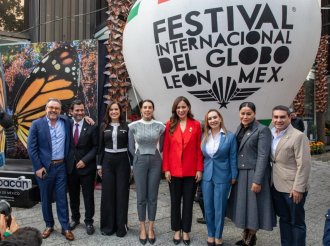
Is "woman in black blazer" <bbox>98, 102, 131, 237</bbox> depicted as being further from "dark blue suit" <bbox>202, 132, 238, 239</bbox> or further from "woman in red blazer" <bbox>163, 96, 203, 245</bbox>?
"dark blue suit" <bbox>202, 132, 238, 239</bbox>

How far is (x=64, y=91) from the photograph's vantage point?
Answer: 6.05m

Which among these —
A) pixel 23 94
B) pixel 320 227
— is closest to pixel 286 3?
pixel 320 227

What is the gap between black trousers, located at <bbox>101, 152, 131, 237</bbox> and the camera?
12.3ft

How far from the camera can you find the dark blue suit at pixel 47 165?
3.62m

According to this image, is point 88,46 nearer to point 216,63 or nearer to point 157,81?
point 157,81

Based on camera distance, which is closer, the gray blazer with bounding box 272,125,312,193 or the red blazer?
the gray blazer with bounding box 272,125,312,193

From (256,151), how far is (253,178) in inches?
9.8

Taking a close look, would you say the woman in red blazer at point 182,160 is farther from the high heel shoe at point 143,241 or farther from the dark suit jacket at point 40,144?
the dark suit jacket at point 40,144

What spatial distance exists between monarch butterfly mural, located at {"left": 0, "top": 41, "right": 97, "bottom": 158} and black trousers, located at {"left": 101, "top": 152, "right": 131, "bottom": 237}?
2324 mm

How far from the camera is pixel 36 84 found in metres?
6.27

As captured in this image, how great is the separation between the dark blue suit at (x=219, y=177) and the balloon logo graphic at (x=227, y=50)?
838 millimetres

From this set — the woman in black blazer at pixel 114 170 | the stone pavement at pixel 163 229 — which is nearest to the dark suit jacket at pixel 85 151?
the woman in black blazer at pixel 114 170

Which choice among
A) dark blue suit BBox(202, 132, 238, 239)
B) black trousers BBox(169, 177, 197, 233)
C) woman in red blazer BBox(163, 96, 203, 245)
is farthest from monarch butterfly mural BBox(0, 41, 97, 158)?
dark blue suit BBox(202, 132, 238, 239)

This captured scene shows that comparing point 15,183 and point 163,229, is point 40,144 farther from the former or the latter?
point 163,229
